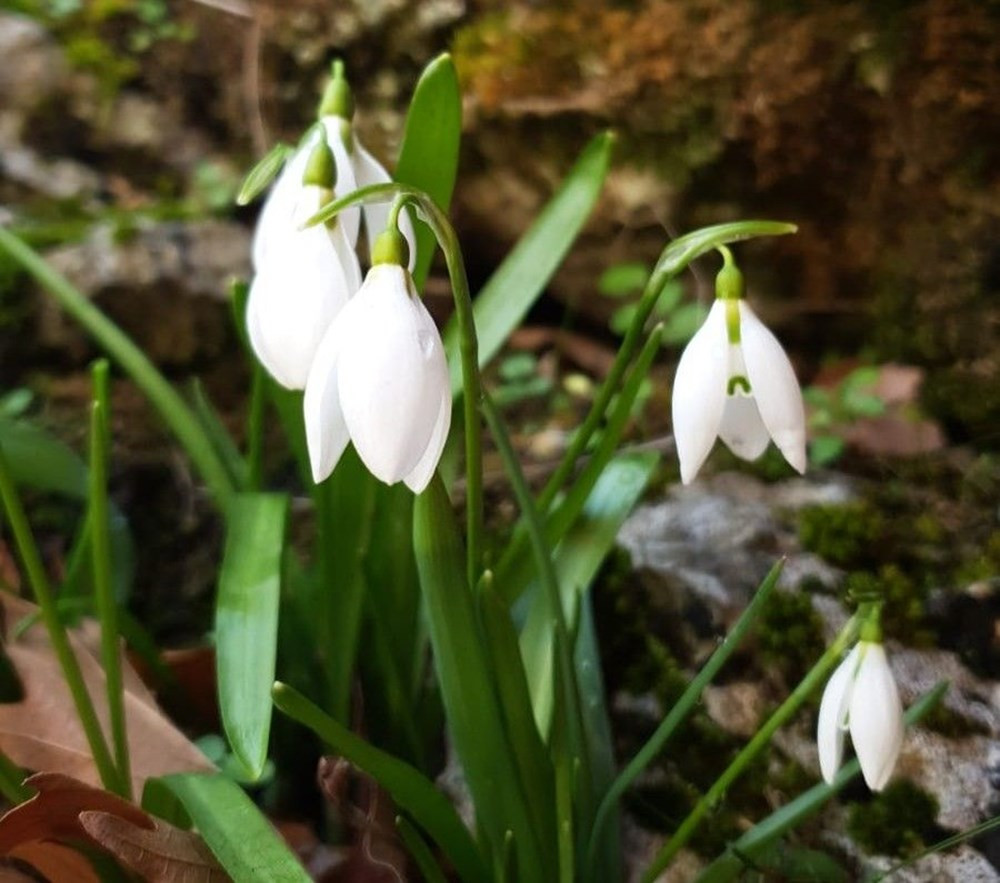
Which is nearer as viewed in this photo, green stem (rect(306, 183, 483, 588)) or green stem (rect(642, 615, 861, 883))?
green stem (rect(306, 183, 483, 588))

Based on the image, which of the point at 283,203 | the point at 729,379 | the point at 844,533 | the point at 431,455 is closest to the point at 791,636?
the point at 844,533

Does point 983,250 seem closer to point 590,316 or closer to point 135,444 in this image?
point 590,316

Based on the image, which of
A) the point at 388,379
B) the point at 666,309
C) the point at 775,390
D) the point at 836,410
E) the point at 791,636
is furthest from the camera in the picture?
the point at 666,309

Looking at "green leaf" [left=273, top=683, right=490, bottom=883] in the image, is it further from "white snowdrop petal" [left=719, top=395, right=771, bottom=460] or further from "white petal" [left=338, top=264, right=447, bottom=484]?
"white snowdrop petal" [left=719, top=395, right=771, bottom=460]

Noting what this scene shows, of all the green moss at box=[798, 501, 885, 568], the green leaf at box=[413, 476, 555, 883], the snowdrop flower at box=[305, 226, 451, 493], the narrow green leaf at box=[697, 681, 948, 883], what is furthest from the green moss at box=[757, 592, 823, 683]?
the snowdrop flower at box=[305, 226, 451, 493]

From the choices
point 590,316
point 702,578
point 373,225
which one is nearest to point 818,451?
point 702,578

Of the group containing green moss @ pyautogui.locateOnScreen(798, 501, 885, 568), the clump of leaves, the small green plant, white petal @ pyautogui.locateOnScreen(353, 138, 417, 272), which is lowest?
green moss @ pyautogui.locateOnScreen(798, 501, 885, 568)

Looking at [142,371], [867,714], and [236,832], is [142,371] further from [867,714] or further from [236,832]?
[867,714]

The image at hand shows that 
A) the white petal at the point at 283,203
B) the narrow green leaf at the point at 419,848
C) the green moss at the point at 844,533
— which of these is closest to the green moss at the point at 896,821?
the green moss at the point at 844,533
